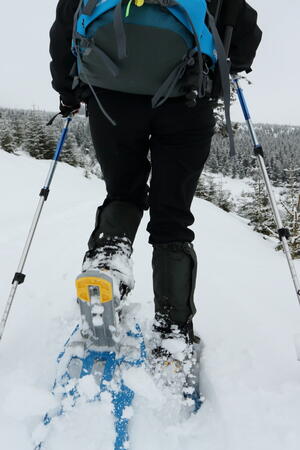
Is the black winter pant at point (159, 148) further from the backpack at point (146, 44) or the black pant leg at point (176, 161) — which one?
the backpack at point (146, 44)

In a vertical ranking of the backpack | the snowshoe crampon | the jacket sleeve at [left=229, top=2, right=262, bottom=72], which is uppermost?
the jacket sleeve at [left=229, top=2, right=262, bottom=72]

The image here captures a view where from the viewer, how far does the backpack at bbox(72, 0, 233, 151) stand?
4.37 feet

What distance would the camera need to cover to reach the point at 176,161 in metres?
1.68

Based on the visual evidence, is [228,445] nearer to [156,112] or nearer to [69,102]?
[156,112]

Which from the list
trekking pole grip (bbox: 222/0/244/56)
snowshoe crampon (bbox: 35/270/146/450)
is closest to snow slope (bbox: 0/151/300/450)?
snowshoe crampon (bbox: 35/270/146/450)

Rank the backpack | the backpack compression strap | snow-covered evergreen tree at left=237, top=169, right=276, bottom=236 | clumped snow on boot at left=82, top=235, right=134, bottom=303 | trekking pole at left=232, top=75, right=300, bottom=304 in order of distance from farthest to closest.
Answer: snow-covered evergreen tree at left=237, top=169, right=276, bottom=236 < trekking pole at left=232, top=75, right=300, bottom=304 < clumped snow on boot at left=82, top=235, right=134, bottom=303 < the backpack compression strap < the backpack

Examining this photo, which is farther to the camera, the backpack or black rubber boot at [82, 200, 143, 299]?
black rubber boot at [82, 200, 143, 299]

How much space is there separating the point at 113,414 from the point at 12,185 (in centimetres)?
1090

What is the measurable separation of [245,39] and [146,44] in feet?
2.15

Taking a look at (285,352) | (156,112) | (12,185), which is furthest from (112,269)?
(12,185)

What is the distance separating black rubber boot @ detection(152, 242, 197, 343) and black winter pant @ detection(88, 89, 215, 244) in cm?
7

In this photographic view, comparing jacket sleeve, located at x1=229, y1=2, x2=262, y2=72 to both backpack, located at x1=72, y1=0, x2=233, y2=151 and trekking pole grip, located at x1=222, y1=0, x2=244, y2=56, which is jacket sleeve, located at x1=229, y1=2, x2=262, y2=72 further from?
backpack, located at x1=72, y1=0, x2=233, y2=151

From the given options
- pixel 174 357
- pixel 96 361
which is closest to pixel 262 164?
pixel 174 357

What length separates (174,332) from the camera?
1.83m
